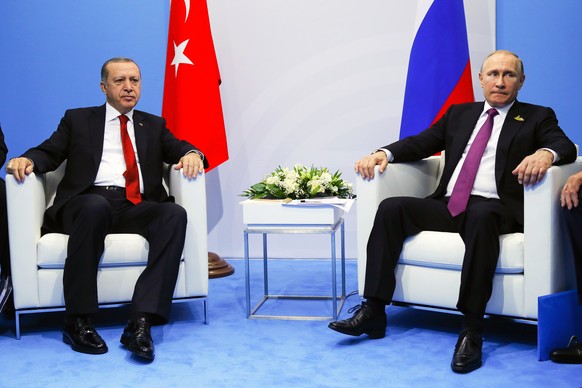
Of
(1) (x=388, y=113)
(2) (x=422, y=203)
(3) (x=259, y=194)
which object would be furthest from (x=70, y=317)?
(1) (x=388, y=113)

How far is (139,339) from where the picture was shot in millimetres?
2979

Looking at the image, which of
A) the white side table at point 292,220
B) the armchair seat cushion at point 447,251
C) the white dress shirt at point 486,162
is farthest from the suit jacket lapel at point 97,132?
the armchair seat cushion at point 447,251

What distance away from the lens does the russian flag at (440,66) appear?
4.28 m

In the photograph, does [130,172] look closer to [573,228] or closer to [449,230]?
[449,230]

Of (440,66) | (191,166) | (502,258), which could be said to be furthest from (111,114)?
Result: (502,258)

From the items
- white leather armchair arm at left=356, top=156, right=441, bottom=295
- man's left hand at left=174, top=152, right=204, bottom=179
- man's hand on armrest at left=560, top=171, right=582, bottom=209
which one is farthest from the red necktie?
man's hand on armrest at left=560, top=171, right=582, bottom=209

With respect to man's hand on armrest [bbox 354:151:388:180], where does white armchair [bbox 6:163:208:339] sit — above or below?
below

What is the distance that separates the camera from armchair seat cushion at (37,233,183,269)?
3.26 m

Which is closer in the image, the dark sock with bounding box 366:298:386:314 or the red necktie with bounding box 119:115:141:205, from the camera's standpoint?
the dark sock with bounding box 366:298:386:314

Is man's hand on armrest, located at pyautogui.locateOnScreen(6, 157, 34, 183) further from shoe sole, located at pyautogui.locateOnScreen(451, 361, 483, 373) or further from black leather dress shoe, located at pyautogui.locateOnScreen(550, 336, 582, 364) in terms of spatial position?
black leather dress shoe, located at pyautogui.locateOnScreen(550, 336, 582, 364)

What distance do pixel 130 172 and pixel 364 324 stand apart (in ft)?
4.56

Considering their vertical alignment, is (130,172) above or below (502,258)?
above

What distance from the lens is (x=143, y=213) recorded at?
343 cm

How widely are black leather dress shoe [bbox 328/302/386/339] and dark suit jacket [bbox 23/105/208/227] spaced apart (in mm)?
1069
